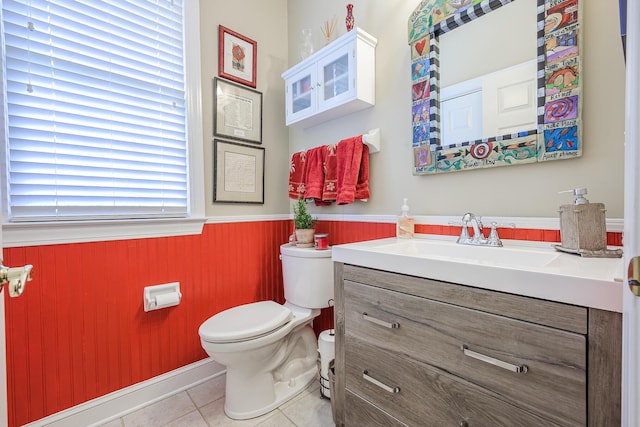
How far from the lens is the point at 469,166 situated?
126 centimetres

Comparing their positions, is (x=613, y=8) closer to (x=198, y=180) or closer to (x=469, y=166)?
(x=469, y=166)

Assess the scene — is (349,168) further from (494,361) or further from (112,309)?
(112,309)

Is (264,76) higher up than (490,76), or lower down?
higher up

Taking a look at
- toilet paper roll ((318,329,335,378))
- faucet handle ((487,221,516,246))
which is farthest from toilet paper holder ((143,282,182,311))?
faucet handle ((487,221,516,246))

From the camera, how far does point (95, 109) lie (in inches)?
55.2

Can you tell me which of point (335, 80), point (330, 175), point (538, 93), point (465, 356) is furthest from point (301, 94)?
point (465, 356)

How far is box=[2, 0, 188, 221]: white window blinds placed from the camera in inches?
48.7

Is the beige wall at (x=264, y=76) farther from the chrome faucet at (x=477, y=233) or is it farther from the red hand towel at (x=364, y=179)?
the chrome faucet at (x=477, y=233)

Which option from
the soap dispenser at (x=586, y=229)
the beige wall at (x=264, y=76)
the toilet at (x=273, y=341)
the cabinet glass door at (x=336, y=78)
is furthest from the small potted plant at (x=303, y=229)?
the soap dispenser at (x=586, y=229)

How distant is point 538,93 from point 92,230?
202 cm

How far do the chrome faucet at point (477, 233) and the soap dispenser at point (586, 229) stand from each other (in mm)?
226

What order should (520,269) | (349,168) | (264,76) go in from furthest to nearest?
(264,76) < (349,168) < (520,269)

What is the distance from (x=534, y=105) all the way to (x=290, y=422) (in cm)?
174

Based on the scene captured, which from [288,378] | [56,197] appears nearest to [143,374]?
[288,378]
